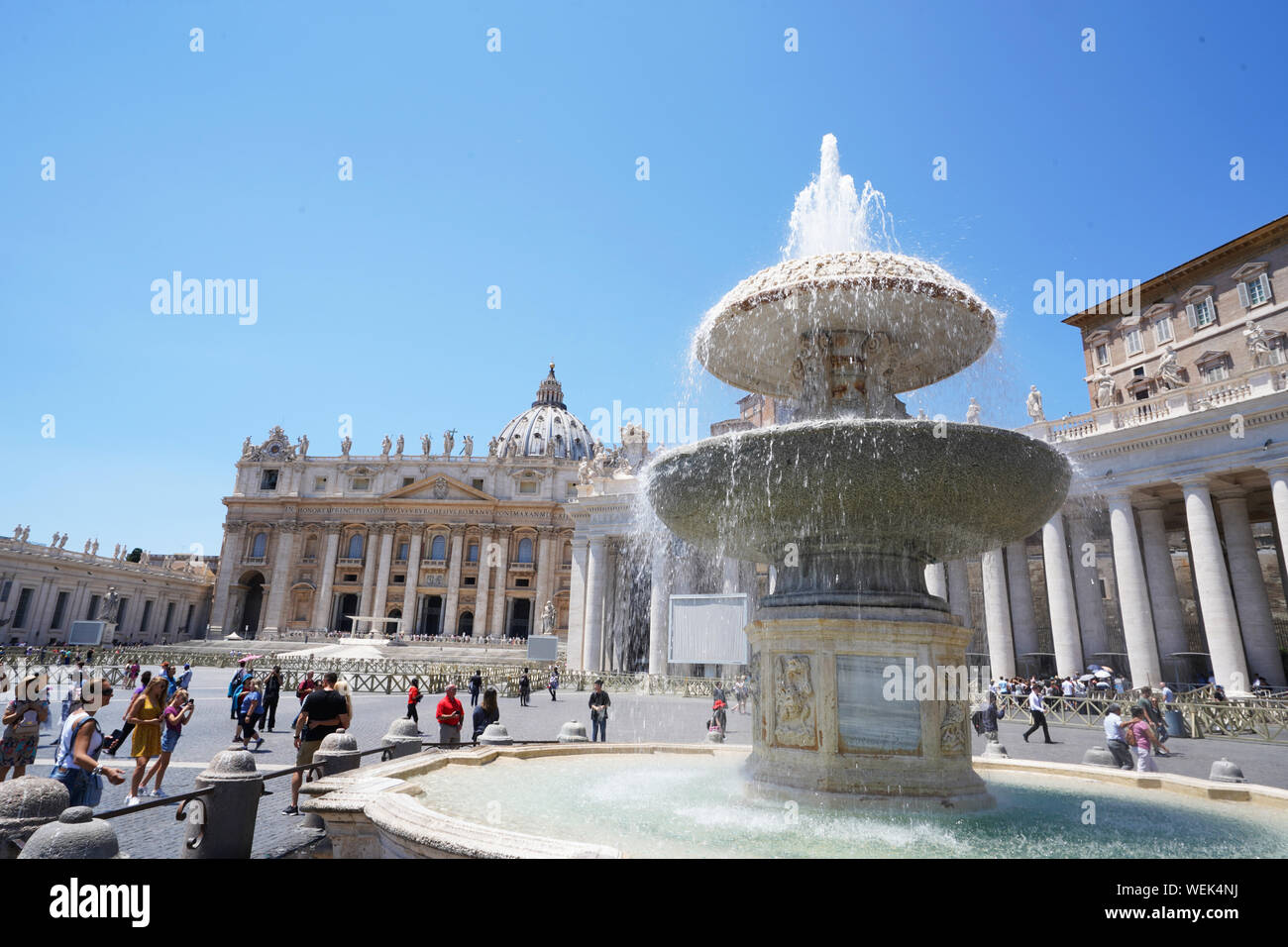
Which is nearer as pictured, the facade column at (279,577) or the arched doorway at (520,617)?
the facade column at (279,577)

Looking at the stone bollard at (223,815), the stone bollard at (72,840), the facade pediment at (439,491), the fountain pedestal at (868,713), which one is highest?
the facade pediment at (439,491)

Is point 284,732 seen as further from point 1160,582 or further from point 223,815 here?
point 1160,582

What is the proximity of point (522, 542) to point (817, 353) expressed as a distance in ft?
255

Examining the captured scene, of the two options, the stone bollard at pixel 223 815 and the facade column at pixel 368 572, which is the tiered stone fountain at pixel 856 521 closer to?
the stone bollard at pixel 223 815

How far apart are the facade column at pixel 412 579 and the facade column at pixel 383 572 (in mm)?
2053

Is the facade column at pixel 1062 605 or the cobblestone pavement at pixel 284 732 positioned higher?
the facade column at pixel 1062 605

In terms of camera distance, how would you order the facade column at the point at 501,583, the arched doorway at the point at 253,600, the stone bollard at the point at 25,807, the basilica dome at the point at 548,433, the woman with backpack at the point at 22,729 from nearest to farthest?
the stone bollard at the point at 25,807, the woman with backpack at the point at 22,729, the facade column at the point at 501,583, the arched doorway at the point at 253,600, the basilica dome at the point at 548,433

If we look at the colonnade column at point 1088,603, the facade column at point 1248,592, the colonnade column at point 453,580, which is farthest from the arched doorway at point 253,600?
the facade column at point 1248,592

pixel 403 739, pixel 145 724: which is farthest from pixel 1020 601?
pixel 145 724

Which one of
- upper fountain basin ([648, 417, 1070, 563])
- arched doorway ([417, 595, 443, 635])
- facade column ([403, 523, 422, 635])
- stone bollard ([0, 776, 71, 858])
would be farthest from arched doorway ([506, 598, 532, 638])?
stone bollard ([0, 776, 71, 858])

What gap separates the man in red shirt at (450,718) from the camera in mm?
9977

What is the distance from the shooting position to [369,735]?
16609 millimetres
